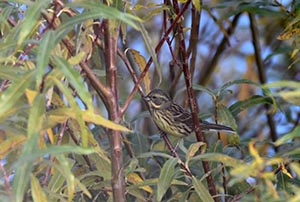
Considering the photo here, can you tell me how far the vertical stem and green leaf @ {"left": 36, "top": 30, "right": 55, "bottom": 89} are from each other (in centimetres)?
37

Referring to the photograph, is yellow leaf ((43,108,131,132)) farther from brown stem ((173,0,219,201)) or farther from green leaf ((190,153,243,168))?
brown stem ((173,0,219,201))

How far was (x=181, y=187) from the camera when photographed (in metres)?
2.91

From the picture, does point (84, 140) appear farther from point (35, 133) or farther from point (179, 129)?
point (179, 129)

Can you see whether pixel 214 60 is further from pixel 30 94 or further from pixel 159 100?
pixel 30 94

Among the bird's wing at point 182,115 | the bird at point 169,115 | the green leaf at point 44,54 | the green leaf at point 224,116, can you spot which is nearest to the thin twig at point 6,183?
the green leaf at point 44,54

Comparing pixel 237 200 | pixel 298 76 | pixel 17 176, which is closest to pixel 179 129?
pixel 237 200

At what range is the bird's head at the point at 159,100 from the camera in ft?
11.3

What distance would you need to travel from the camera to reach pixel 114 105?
2.08 m

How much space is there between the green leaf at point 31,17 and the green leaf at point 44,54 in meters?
0.04

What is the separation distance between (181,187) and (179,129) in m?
0.59

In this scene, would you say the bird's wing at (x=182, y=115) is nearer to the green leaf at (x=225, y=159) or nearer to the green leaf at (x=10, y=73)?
the green leaf at (x=225, y=159)

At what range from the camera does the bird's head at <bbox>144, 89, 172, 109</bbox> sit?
3.44 m

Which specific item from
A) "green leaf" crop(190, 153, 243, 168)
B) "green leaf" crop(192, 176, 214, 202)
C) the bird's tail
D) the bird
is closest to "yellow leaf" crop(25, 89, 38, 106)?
"green leaf" crop(190, 153, 243, 168)

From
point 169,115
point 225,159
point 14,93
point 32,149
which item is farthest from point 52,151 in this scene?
point 169,115
